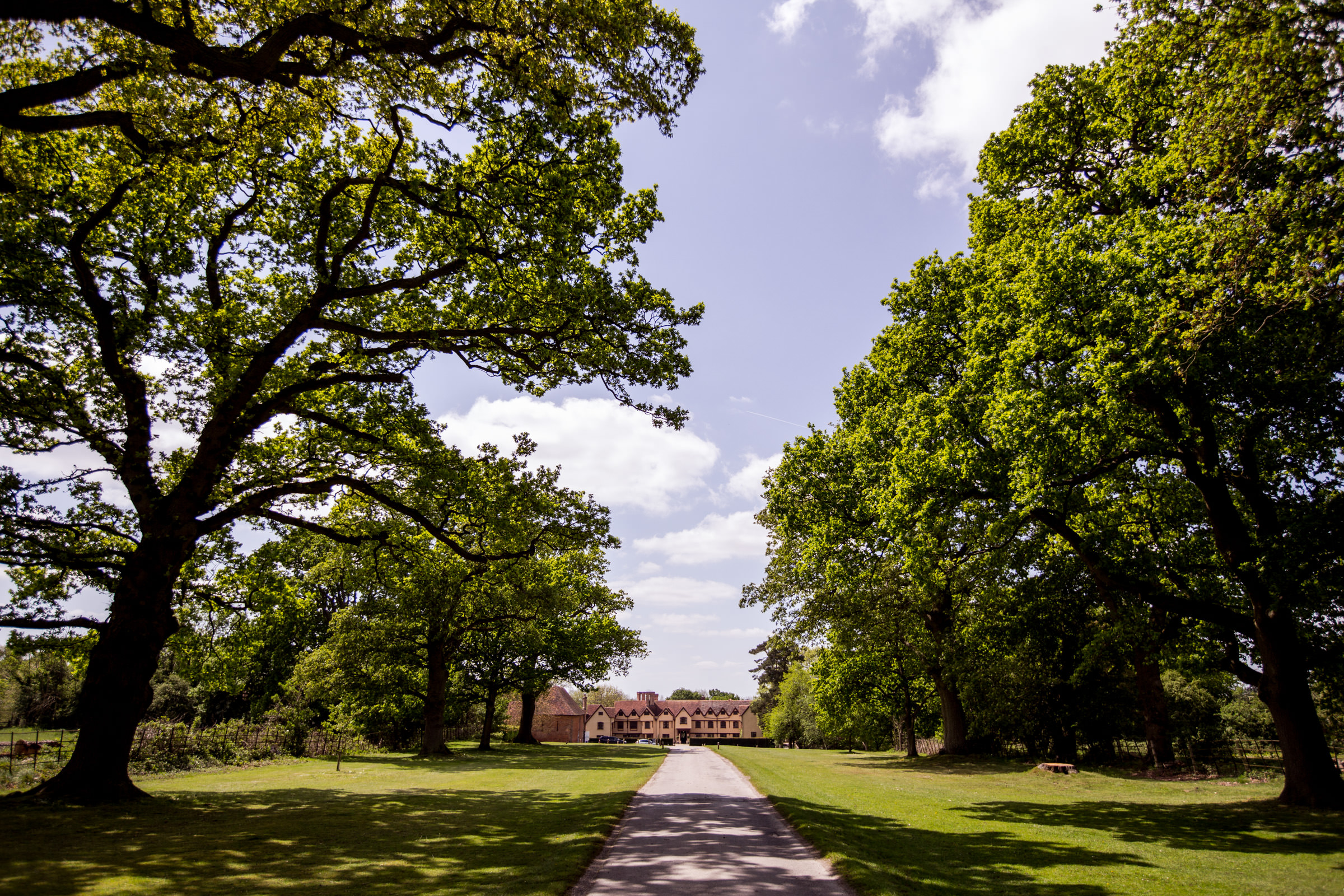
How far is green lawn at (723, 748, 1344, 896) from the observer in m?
8.41

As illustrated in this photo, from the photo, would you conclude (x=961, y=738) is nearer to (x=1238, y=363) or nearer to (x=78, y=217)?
(x=1238, y=363)

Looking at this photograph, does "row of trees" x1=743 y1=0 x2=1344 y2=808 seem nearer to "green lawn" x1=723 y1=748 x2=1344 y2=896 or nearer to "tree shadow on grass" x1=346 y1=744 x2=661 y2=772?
"green lawn" x1=723 y1=748 x2=1344 y2=896

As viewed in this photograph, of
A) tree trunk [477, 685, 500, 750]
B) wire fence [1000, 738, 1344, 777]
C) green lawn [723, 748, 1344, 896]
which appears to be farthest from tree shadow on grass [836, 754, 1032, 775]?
tree trunk [477, 685, 500, 750]

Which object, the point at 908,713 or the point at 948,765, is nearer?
the point at 948,765

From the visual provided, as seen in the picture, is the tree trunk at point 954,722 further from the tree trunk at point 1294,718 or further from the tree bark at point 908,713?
the tree trunk at point 1294,718

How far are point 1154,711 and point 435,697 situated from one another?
111ft

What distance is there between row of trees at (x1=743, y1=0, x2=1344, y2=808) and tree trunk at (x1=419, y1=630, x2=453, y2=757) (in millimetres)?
23244

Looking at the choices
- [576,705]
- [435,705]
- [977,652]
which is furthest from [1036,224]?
[576,705]

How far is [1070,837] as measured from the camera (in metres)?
11.8

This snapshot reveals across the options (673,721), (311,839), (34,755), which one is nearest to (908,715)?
(311,839)

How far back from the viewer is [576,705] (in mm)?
100125

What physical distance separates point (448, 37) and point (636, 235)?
5.46 meters

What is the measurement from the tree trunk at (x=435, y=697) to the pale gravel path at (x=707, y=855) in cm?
2162

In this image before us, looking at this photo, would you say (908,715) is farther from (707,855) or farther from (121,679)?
(121,679)
